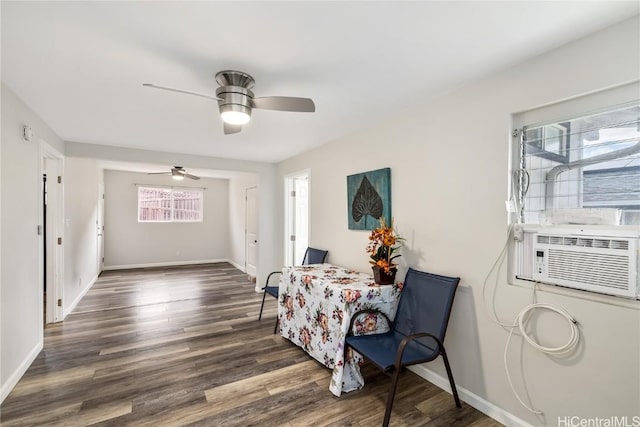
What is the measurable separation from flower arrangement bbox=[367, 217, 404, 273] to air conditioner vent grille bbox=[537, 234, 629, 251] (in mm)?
1064

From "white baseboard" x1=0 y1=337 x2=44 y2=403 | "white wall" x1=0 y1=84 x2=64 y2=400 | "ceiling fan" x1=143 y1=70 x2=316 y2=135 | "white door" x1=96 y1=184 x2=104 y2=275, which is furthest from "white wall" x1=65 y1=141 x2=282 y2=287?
"white door" x1=96 y1=184 x2=104 y2=275

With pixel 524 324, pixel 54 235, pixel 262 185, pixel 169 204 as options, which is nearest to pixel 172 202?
pixel 169 204

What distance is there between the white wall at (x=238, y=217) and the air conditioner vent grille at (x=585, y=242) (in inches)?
206

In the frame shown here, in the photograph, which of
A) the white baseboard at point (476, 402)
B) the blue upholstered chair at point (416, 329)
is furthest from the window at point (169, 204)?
the white baseboard at point (476, 402)

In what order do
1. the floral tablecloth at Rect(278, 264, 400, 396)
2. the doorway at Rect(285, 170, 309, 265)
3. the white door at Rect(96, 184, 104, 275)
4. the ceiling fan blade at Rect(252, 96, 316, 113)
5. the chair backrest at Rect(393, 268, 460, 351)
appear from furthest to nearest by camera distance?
the white door at Rect(96, 184, 104, 275)
the doorway at Rect(285, 170, 309, 265)
the floral tablecloth at Rect(278, 264, 400, 396)
the chair backrest at Rect(393, 268, 460, 351)
the ceiling fan blade at Rect(252, 96, 316, 113)

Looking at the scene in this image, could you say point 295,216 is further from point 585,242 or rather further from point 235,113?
point 585,242

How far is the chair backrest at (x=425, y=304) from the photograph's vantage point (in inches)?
81.1

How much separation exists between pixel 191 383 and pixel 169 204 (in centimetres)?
592

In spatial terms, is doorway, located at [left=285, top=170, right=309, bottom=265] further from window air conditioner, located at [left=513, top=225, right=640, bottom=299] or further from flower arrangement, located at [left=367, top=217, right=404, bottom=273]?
window air conditioner, located at [left=513, top=225, right=640, bottom=299]

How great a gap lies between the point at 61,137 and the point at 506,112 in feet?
15.2

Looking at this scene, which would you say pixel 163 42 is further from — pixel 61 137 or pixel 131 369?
pixel 61 137

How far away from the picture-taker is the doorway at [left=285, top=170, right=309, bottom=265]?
4852mm

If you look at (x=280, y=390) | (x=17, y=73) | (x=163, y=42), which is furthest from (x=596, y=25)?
(x=17, y=73)

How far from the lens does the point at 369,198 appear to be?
118 inches
